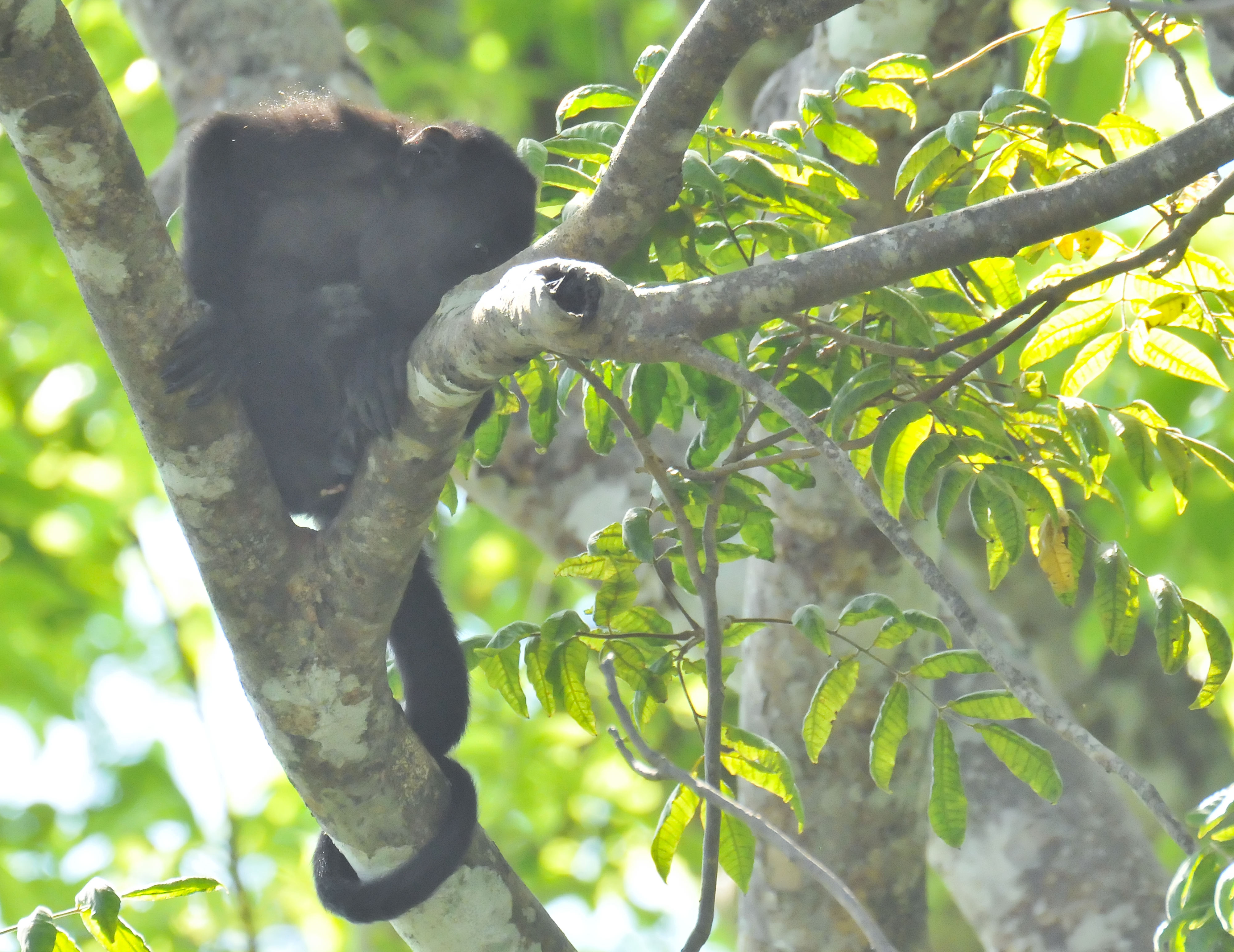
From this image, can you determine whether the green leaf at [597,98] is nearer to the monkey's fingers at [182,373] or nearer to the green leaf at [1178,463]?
the monkey's fingers at [182,373]

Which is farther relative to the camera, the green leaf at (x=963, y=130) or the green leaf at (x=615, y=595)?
the green leaf at (x=615, y=595)

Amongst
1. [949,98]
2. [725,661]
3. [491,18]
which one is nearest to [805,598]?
[725,661]

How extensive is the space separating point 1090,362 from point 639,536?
2.30 ft

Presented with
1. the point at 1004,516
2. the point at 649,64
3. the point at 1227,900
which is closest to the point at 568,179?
the point at 649,64

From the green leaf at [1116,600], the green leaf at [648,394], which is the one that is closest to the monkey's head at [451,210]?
the green leaf at [648,394]

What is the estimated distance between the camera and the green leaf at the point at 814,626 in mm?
1514

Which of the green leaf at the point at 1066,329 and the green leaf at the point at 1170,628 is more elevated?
the green leaf at the point at 1066,329

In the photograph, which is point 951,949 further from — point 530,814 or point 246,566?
point 246,566

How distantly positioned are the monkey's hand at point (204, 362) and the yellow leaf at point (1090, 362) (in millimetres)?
1136

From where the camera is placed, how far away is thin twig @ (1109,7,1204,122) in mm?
1562

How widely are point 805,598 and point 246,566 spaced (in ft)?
3.89

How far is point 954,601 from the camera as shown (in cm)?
104

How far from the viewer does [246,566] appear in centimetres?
162

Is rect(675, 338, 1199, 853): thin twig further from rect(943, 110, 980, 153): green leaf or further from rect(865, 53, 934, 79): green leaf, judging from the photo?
rect(865, 53, 934, 79): green leaf
